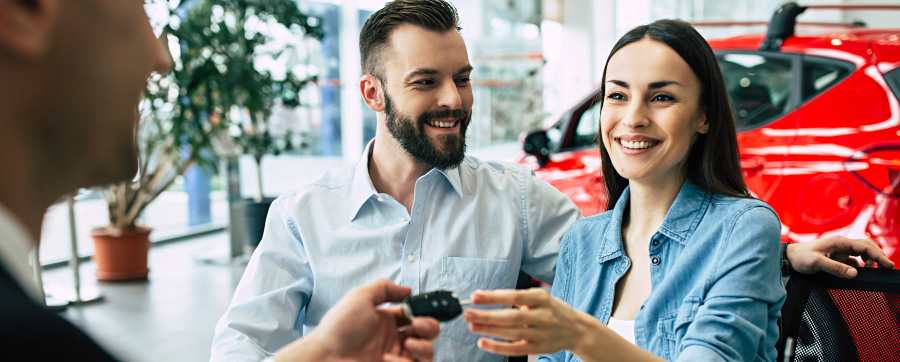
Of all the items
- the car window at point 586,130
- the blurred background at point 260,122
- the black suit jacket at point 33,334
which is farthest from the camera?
the blurred background at point 260,122

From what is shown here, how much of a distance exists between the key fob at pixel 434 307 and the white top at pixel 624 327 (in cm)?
58

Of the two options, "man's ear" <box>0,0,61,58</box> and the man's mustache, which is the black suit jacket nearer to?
"man's ear" <box>0,0,61,58</box>

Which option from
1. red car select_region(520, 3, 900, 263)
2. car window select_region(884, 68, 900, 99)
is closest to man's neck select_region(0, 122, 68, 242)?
red car select_region(520, 3, 900, 263)

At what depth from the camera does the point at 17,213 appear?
0.46 metres

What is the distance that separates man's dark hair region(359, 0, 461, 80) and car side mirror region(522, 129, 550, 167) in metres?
1.95

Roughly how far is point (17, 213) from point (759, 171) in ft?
9.83

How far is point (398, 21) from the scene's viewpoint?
1908 millimetres

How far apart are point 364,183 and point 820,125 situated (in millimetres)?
1956

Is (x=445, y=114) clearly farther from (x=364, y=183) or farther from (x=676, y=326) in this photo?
(x=676, y=326)

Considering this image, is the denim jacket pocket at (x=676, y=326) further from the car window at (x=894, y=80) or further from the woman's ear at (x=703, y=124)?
the car window at (x=894, y=80)

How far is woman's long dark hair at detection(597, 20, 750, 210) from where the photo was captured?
1535mm

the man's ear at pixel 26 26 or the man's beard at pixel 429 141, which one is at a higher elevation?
the man's ear at pixel 26 26

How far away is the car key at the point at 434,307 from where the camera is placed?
1026 mm

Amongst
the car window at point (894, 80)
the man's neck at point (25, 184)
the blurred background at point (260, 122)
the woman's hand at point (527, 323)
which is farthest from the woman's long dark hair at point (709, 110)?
the car window at point (894, 80)
